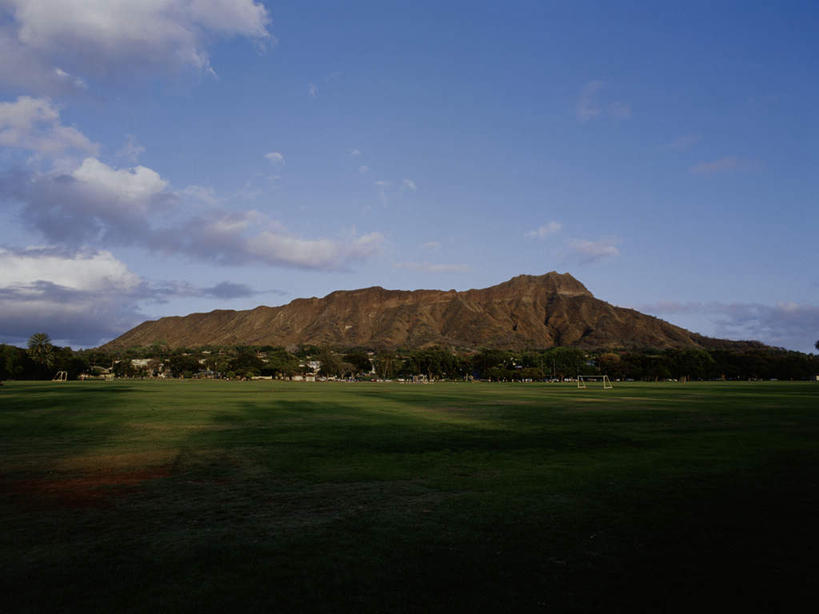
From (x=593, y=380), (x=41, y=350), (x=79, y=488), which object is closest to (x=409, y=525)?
(x=79, y=488)

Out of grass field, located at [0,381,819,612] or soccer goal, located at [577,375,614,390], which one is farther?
soccer goal, located at [577,375,614,390]

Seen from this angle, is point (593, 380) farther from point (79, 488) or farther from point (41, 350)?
point (79, 488)

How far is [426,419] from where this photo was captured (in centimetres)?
3253

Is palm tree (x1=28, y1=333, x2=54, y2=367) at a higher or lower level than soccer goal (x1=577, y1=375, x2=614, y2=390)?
higher

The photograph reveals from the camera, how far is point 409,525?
996cm

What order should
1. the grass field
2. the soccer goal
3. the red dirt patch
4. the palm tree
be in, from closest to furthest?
the grass field
the red dirt patch
the soccer goal
the palm tree

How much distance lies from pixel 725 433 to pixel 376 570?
2210 centimetres

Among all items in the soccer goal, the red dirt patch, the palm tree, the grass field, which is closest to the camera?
the grass field

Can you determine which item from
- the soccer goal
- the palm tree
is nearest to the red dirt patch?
the soccer goal

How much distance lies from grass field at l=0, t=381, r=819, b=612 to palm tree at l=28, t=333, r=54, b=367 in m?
145

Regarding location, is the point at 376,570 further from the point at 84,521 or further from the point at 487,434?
the point at 487,434

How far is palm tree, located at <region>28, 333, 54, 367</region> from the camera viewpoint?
142m

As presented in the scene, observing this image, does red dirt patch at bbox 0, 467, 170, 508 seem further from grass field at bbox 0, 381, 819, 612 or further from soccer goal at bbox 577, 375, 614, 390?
soccer goal at bbox 577, 375, 614, 390

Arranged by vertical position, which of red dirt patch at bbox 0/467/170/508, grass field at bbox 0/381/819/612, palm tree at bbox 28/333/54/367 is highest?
palm tree at bbox 28/333/54/367
